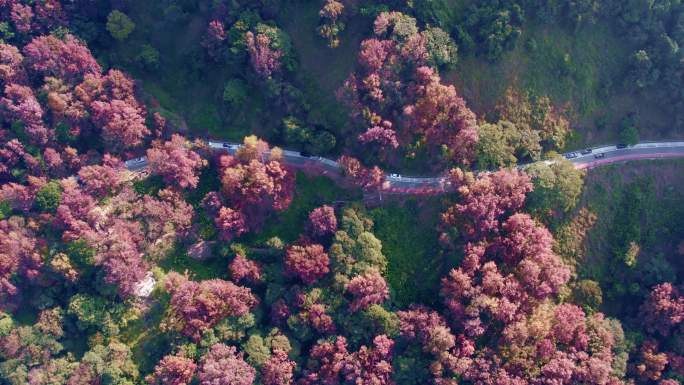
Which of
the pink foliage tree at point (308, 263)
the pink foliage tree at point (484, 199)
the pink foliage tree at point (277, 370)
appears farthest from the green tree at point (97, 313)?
the pink foliage tree at point (484, 199)

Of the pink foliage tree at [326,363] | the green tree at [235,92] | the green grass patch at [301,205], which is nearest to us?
the pink foliage tree at [326,363]

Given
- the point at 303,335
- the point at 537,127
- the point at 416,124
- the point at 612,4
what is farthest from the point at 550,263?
the point at 612,4

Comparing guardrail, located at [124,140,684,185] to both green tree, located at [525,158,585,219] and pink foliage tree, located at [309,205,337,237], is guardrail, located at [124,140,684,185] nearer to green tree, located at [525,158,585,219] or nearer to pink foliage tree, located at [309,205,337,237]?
green tree, located at [525,158,585,219]

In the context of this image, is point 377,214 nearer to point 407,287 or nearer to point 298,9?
point 407,287

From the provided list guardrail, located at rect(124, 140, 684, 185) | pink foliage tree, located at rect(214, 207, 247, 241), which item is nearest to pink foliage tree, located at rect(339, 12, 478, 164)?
guardrail, located at rect(124, 140, 684, 185)

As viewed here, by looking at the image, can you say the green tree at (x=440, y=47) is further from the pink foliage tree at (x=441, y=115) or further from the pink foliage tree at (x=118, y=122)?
the pink foliage tree at (x=118, y=122)

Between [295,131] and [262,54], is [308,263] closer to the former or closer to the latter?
[295,131]
